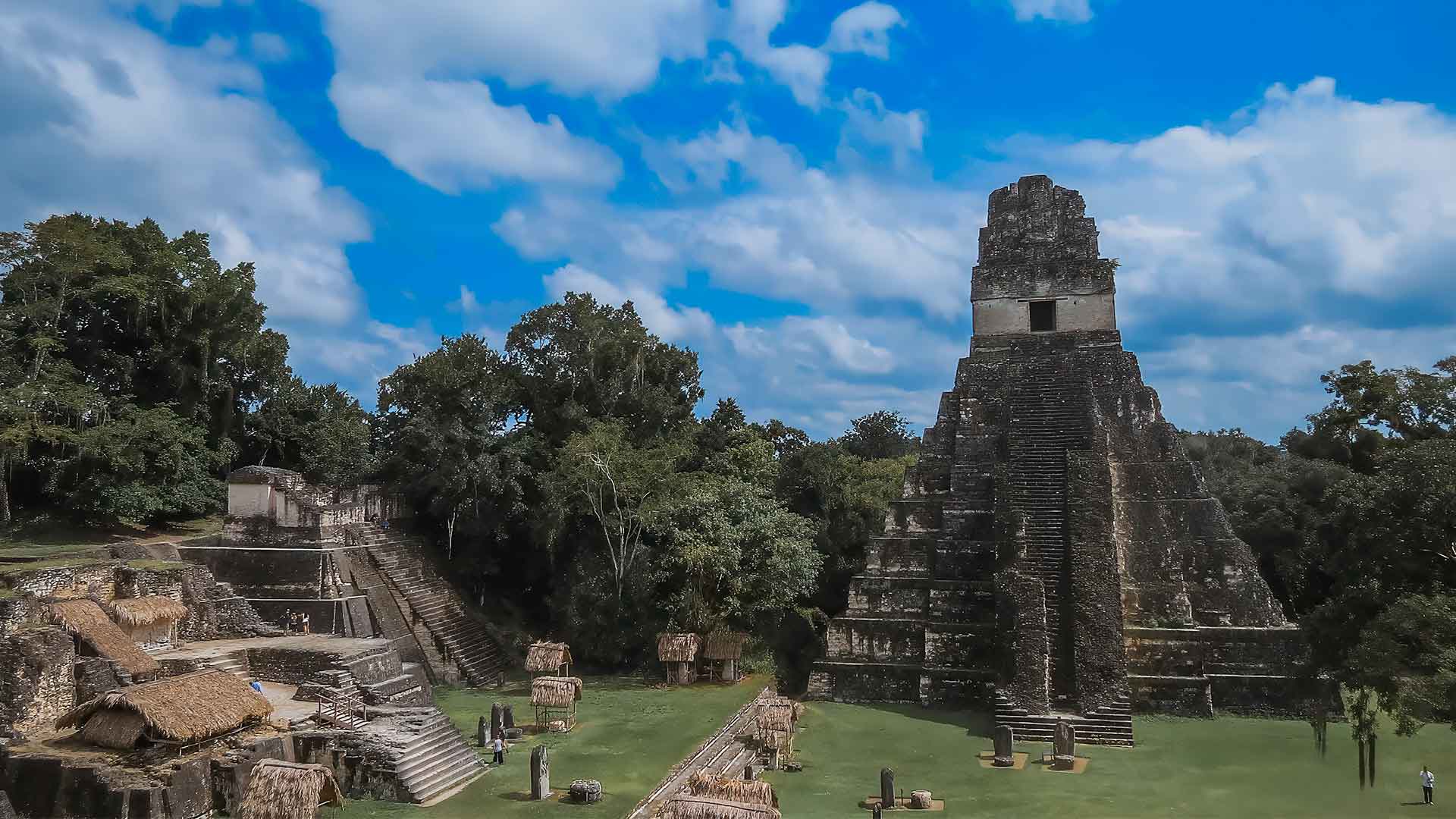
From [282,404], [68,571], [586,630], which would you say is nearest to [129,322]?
[282,404]

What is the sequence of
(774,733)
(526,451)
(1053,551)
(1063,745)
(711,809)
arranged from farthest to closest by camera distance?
(526,451)
(1053,551)
(774,733)
(1063,745)
(711,809)

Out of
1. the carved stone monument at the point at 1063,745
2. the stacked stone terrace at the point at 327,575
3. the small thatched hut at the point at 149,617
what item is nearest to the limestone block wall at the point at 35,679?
the small thatched hut at the point at 149,617

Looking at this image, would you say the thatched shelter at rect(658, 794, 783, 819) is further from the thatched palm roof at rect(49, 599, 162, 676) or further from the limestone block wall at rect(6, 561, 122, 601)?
the limestone block wall at rect(6, 561, 122, 601)

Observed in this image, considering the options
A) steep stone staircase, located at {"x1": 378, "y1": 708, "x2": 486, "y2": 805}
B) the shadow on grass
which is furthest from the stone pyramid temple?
steep stone staircase, located at {"x1": 378, "y1": 708, "x2": 486, "y2": 805}

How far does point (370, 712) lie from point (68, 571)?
6.24 m

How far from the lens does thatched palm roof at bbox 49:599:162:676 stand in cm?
1450

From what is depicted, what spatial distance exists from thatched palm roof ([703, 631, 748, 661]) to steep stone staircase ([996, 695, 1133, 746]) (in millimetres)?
6315

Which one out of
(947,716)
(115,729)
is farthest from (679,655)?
(115,729)

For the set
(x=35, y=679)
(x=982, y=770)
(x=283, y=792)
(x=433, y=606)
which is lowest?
(x=982, y=770)

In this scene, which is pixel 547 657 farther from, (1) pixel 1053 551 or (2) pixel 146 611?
(1) pixel 1053 551

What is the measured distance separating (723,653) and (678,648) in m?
1.00

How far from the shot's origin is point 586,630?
22312mm

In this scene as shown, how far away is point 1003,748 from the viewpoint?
1410 cm

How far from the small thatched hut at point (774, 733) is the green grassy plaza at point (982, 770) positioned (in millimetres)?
294
